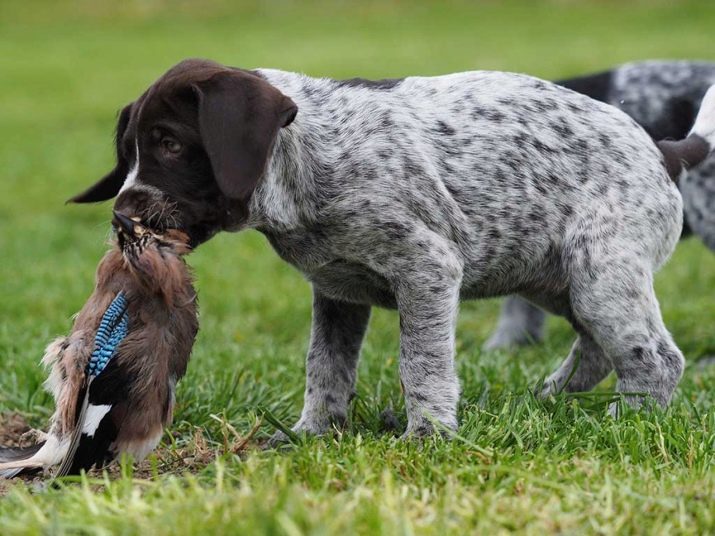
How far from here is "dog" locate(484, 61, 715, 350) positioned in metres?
6.45

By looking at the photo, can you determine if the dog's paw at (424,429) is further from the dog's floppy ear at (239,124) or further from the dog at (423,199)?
the dog's floppy ear at (239,124)

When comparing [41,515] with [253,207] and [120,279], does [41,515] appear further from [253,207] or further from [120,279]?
[253,207]

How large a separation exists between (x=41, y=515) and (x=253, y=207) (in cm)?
142

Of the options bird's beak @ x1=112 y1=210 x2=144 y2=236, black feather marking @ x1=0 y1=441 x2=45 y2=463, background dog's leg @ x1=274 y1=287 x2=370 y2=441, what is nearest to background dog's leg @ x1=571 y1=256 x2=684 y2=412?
background dog's leg @ x1=274 y1=287 x2=370 y2=441

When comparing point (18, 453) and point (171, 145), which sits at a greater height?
point (171, 145)

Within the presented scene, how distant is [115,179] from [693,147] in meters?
2.41

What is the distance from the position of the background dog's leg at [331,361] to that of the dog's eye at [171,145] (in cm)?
98

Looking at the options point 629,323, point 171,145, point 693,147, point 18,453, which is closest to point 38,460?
point 18,453

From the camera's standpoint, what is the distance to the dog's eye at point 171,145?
3.92 metres

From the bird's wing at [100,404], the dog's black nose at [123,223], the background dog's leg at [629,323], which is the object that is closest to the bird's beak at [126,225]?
the dog's black nose at [123,223]

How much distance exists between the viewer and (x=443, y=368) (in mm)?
4211

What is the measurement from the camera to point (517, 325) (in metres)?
7.15

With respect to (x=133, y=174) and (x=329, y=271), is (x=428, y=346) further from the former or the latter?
(x=133, y=174)

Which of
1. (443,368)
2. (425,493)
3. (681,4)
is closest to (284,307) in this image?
(443,368)
